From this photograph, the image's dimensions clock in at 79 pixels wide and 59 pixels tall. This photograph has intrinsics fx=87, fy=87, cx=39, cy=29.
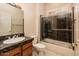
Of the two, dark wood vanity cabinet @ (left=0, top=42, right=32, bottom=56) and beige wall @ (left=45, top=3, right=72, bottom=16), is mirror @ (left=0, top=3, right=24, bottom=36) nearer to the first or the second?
dark wood vanity cabinet @ (left=0, top=42, right=32, bottom=56)

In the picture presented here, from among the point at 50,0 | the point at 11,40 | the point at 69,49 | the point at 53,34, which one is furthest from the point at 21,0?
the point at 69,49

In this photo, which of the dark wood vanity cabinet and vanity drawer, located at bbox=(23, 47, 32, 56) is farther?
vanity drawer, located at bbox=(23, 47, 32, 56)

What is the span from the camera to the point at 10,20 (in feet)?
4.08

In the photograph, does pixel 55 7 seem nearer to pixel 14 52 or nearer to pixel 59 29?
pixel 59 29

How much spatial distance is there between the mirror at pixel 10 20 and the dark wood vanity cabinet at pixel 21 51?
22cm

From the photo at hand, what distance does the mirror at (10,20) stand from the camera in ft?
3.95

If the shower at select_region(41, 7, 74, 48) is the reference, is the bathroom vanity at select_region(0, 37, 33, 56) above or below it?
below

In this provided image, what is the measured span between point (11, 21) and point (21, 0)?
33 cm

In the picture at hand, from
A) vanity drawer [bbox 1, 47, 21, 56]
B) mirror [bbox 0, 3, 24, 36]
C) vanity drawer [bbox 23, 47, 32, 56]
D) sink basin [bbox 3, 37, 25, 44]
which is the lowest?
vanity drawer [bbox 23, 47, 32, 56]

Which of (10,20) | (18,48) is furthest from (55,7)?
(18,48)

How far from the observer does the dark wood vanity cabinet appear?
41.4 inches

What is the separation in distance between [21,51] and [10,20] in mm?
462

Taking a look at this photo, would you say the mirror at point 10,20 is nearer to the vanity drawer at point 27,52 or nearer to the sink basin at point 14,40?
the sink basin at point 14,40

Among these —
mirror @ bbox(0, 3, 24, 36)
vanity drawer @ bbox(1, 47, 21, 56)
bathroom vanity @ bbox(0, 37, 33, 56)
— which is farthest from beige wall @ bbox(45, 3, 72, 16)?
vanity drawer @ bbox(1, 47, 21, 56)
